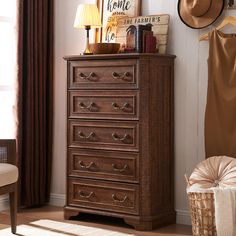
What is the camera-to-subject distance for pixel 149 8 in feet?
15.6

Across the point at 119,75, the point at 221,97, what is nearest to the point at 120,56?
the point at 119,75

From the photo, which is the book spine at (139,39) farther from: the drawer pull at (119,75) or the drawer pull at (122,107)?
the drawer pull at (122,107)

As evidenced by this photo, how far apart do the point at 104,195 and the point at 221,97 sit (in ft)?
3.77

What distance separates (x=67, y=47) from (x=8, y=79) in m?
0.58

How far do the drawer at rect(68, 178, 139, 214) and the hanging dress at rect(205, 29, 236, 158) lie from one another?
66 cm

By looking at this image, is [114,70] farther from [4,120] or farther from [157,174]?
[4,120]

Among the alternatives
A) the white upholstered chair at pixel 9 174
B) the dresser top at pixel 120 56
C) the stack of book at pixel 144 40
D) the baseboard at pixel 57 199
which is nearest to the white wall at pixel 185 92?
the dresser top at pixel 120 56

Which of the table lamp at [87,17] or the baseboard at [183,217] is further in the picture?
the table lamp at [87,17]

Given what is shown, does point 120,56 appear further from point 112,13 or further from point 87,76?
point 112,13

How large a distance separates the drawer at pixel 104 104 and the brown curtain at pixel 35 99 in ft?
1.67

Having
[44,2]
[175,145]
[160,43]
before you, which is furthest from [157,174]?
[44,2]

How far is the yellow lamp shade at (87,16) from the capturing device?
4719mm

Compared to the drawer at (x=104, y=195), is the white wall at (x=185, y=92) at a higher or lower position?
higher

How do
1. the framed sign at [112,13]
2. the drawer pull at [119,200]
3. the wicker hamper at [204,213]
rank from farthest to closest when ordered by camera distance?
the framed sign at [112,13] → the drawer pull at [119,200] → the wicker hamper at [204,213]
